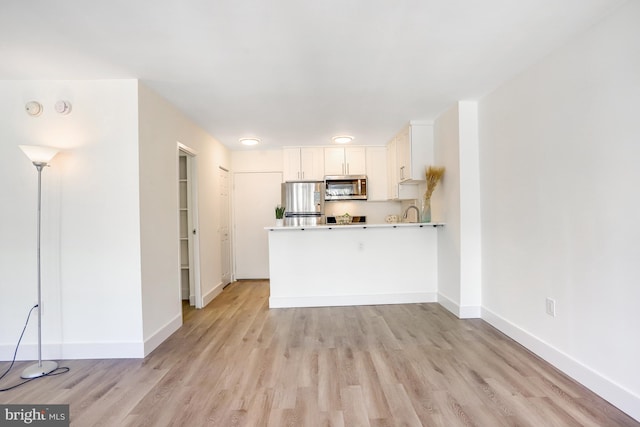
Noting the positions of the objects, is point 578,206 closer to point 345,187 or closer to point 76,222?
point 345,187

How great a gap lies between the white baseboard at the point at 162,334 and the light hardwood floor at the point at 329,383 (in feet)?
0.26

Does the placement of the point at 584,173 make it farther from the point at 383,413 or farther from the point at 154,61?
the point at 154,61

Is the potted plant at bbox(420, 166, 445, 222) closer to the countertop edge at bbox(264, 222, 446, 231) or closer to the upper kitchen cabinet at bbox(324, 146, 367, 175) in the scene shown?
the countertop edge at bbox(264, 222, 446, 231)

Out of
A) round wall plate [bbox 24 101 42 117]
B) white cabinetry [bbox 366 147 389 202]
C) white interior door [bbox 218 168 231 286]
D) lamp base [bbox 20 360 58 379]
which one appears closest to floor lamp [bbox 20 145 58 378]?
lamp base [bbox 20 360 58 379]

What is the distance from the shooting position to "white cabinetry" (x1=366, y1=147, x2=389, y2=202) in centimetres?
527

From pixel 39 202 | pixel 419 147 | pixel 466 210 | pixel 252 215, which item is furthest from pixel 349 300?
pixel 39 202

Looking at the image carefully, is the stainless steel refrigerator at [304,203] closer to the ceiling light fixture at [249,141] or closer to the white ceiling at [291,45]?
the ceiling light fixture at [249,141]

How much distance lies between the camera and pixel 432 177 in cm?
375

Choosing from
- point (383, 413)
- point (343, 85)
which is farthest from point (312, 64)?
point (383, 413)

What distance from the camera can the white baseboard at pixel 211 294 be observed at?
400 centimetres

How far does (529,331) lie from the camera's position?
255cm

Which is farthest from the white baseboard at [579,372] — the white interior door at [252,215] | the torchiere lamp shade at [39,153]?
the torchiere lamp shade at [39,153]

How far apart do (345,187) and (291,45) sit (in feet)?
10.8

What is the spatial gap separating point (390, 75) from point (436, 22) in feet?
2.36
